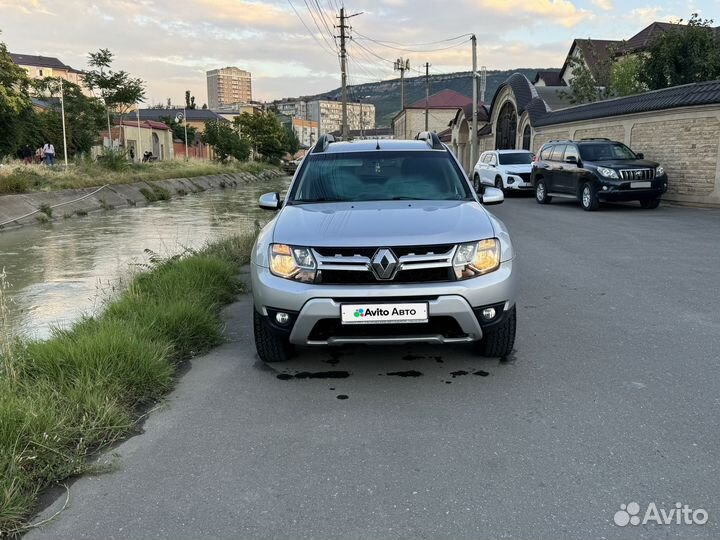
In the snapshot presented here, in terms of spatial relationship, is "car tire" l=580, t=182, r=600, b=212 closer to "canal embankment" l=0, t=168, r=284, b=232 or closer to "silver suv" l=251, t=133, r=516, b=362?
"silver suv" l=251, t=133, r=516, b=362

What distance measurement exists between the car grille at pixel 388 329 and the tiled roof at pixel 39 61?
138 meters

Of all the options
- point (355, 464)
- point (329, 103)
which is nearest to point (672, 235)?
point (355, 464)

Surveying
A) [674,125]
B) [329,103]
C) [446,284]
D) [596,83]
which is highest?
[329,103]

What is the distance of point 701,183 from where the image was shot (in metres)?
17.4

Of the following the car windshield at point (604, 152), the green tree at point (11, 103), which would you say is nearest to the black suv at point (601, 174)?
the car windshield at point (604, 152)

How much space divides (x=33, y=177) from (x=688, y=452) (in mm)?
23342

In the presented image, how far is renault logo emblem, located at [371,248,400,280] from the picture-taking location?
3967 mm

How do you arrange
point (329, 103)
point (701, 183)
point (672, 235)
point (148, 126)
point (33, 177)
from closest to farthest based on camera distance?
1. point (672, 235)
2. point (701, 183)
3. point (33, 177)
4. point (148, 126)
5. point (329, 103)

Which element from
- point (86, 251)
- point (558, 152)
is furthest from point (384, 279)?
point (558, 152)

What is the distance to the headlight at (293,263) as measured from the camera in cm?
408

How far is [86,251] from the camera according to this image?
12172 mm

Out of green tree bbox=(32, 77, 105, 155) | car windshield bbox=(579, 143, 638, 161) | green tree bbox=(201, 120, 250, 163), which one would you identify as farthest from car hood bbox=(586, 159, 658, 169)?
green tree bbox=(201, 120, 250, 163)

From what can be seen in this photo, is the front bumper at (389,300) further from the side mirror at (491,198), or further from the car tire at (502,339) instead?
the side mirror at (491,198)

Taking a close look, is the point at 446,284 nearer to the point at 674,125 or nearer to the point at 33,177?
the point at 674,125
